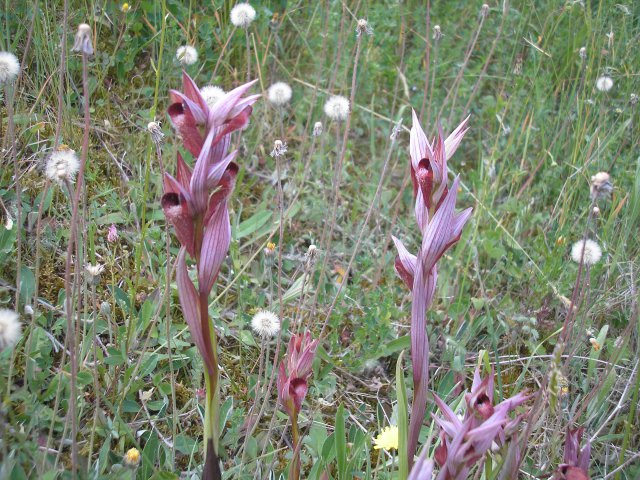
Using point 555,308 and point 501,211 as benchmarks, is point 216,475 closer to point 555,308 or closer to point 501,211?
point 555,308

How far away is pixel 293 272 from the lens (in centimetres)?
239

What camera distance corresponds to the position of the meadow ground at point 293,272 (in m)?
1.48

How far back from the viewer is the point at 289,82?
10.2 feet

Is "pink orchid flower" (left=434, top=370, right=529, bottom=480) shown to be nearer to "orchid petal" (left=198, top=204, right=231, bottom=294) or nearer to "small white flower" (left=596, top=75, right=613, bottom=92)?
"orchid petal" (left=198, top=204, right=231, bottom=294)

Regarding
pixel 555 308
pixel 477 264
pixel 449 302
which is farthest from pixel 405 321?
pixel 555 308

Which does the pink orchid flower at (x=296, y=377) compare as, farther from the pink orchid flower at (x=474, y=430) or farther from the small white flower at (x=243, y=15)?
the small white flower at (x=243, y=15)

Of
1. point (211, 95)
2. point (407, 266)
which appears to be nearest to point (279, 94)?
point (211, 95)

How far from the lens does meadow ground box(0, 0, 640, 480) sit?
148 centimetres

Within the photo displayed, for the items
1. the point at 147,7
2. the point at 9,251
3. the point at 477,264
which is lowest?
the point at 477,264

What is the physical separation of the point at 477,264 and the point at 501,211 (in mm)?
455

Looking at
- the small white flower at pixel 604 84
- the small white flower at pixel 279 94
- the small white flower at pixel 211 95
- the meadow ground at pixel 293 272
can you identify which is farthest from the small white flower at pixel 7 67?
the small white flower at pixel 604 84

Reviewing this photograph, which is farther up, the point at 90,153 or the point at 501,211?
the point at 90,153

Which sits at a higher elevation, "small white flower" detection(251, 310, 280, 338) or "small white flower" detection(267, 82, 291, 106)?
"small white flower" detection(267, 82, 291, 106)

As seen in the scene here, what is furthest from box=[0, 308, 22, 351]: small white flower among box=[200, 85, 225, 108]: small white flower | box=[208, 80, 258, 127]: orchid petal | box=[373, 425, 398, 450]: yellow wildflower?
box=[200, 85, 225, 108]: small white flower
